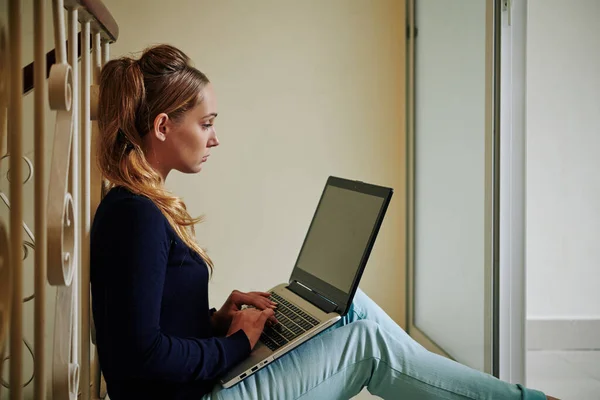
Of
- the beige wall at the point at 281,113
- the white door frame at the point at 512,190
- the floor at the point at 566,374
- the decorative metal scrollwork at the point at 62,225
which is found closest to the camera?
the decorative metal scrollwork at the point at 62,225

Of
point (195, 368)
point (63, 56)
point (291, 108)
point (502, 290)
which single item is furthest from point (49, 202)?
point (291, 108)

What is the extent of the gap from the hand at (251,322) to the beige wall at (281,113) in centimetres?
169

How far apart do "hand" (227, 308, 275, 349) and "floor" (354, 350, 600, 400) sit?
116 centimetres

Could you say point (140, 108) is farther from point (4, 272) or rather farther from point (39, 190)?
point (4, 272)

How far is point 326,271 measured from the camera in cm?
157

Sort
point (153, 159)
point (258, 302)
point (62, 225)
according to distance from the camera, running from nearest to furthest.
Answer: point (62, 225), point (153, 159), point (258, 302)

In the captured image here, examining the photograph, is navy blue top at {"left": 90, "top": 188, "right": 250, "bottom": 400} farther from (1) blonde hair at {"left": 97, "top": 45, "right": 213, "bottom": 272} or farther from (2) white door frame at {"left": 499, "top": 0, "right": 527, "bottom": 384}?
(2) white door frame at {"left": 499, "top": 0, "right": 527, "bottom": 384}

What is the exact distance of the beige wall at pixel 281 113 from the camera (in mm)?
3012

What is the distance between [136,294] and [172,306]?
15 centimetres

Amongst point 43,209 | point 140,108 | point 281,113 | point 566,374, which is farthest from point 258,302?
point 281,113

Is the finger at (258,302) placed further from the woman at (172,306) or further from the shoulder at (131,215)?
the shoulder at (131,215)

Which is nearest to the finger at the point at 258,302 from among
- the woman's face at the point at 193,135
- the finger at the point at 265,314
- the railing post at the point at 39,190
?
the finger at the point at 265,314

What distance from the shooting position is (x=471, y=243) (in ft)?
7.18

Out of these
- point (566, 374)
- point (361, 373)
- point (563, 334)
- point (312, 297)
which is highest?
point (312, 297)
